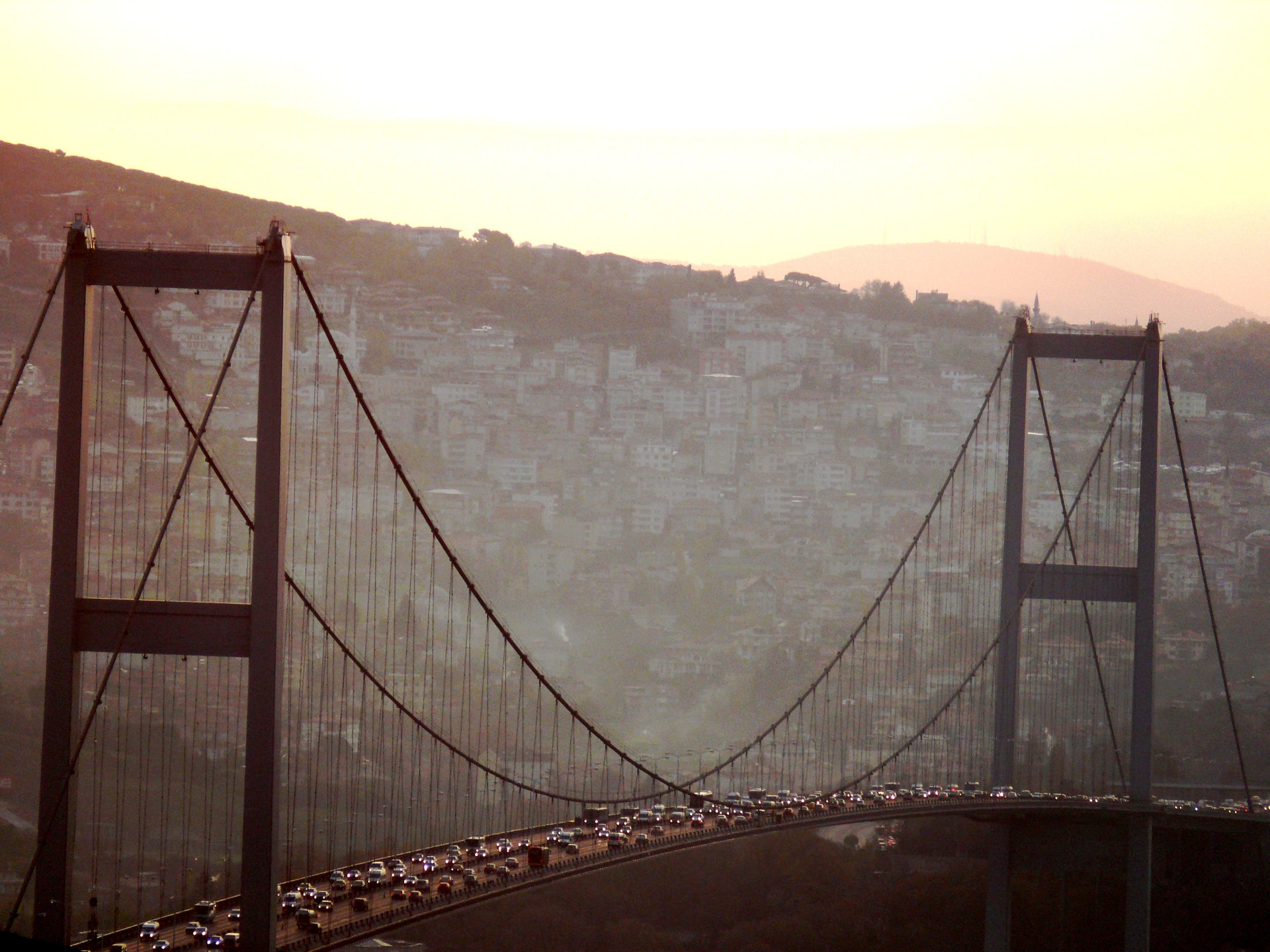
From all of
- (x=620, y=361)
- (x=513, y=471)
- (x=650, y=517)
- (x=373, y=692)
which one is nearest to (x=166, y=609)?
(x=373, y=692)

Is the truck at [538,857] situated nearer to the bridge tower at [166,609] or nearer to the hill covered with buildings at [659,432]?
the bridge tower at [166,609]

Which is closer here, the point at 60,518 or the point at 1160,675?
the point at 60,518

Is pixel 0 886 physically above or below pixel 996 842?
below

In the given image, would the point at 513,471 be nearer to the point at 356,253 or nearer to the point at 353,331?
the point at 353,331

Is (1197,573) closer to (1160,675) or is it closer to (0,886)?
(1160,675)

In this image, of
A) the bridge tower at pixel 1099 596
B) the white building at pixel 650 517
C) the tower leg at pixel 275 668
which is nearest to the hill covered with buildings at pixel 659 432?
the white building at pixel 650 517

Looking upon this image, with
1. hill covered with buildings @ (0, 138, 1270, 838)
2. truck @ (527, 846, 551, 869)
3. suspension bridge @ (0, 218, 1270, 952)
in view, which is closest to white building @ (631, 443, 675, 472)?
hill covered with buildings @ (0, 138, 1270, 838)

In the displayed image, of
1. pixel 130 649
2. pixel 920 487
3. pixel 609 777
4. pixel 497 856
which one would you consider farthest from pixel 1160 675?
pixel 130 649
